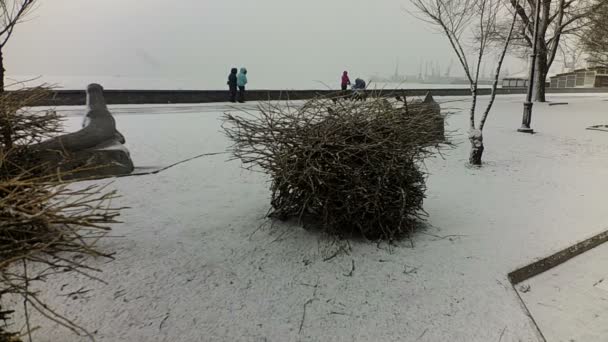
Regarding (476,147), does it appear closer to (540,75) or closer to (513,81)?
(540,75)

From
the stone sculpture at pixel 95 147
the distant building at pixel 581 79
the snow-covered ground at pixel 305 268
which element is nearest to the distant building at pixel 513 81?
the distant building at pixel 581 79

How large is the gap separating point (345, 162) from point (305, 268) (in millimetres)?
1062

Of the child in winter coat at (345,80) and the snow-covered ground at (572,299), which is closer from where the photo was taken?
the snow-covered ground at (572,299)

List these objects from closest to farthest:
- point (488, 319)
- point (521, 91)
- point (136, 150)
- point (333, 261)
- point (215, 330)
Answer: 1. point (215, 330)
2. point (488, 319)
3. point (333, 261)
4. point (136, 150)
5. point (521, 91)

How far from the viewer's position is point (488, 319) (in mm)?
2928

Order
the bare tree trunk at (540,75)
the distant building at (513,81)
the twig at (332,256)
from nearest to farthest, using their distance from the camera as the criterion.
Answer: the twig at (332,256), the bare tree trunk at (540,75), the distant building at (513,81)

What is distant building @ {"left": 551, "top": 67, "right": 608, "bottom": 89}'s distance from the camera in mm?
50094

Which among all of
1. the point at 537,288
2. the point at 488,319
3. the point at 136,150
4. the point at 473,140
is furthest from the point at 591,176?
the point at 136,150

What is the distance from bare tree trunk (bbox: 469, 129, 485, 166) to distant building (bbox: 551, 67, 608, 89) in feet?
174

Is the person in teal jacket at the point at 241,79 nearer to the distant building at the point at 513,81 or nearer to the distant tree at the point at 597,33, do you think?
the distant tree at the point at 597,33

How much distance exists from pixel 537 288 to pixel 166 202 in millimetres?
4162

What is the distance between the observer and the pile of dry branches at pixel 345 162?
3846 mm

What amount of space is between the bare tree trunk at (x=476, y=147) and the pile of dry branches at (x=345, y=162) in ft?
11.9

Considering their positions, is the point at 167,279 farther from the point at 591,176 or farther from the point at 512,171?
the point at 591,176
